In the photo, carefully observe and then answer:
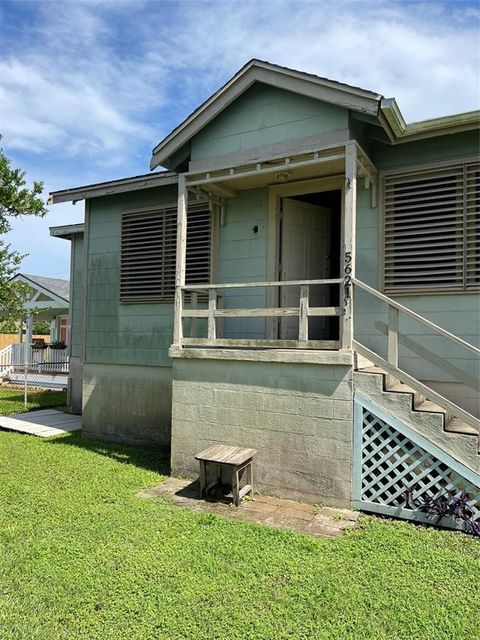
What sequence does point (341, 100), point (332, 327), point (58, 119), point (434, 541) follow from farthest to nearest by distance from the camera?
point (58, 119), point (332, 327), point (341, 100), point (434, 541)

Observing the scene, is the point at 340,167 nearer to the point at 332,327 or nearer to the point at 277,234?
the point at 277,234

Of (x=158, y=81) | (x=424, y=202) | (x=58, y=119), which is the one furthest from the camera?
(x=58, y=119)

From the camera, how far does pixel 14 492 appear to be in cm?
526

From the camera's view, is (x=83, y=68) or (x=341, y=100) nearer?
(x=341, y=100)

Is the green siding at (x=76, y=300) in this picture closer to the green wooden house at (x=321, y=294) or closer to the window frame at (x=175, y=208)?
the window frame at (x=175, y=208)

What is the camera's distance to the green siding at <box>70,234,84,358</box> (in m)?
11.4

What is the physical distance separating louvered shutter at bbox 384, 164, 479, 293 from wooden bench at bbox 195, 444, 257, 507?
8.90 ft

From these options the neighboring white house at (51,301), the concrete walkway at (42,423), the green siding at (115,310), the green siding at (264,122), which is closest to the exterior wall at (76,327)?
the concrete walkway at (42,423)

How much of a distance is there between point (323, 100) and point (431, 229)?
201 centimetres

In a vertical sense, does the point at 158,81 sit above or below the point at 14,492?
above

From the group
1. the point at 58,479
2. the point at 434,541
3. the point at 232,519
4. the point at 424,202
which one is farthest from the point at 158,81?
the point at 434,541

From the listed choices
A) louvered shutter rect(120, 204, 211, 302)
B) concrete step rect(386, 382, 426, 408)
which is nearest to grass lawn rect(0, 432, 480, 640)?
concrete step rect(386, 382, 426, 408)

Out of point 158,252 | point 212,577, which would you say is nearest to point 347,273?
point 212,577

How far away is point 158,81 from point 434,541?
8.10 m
